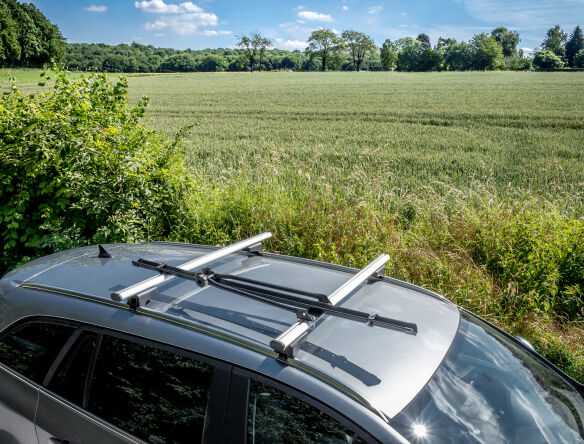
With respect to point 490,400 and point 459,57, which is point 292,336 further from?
point 459,57

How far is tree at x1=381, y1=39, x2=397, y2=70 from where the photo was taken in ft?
439

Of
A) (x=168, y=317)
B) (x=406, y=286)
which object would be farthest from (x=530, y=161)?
(x=168, y=317)

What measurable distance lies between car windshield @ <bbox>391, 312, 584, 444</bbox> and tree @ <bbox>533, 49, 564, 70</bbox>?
119273 mm

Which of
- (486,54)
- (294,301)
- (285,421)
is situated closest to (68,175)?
(294,301)

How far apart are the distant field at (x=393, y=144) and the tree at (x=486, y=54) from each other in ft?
277

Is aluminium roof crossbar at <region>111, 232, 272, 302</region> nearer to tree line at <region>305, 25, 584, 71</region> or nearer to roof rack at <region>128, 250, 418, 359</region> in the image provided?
roof rack at <region>128, 250, 418, 359</region>

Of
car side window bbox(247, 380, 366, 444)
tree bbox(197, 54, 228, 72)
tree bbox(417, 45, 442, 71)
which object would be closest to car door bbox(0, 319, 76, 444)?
car side window bbox(247, 380, 366, 444)

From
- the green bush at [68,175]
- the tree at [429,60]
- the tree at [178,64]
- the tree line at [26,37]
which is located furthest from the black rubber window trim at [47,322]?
the tree at [178,64]

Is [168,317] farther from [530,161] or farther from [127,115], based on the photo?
[530,161]

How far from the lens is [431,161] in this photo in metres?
13.7

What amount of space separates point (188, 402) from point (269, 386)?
15.4 inches

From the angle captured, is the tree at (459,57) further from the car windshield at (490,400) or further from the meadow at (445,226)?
the car windshield at (490,400)

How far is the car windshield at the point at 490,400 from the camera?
165 centimetres

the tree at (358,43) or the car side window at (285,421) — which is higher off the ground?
the tree at (358,43)
